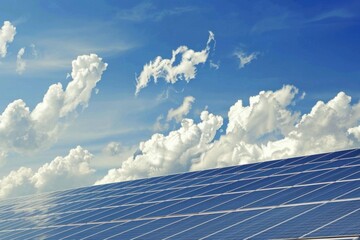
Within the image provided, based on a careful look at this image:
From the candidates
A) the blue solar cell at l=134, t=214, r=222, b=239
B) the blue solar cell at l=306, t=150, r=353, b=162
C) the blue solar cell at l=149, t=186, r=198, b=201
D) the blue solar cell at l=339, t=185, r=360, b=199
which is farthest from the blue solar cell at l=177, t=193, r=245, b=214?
the blue solar cell at l=306, t=150, r=353, b=162

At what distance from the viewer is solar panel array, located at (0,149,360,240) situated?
20109 mm

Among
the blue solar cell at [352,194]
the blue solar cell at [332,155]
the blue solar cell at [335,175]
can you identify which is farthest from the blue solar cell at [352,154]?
the blue solar cell at [352,194]

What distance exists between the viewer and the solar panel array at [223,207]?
66.0 ft

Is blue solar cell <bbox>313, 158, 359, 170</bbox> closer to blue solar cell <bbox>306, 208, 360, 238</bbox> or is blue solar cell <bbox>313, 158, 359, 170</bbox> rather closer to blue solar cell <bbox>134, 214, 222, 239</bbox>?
blue solar cell <bbox>134, 214, 222, 239</bbox>

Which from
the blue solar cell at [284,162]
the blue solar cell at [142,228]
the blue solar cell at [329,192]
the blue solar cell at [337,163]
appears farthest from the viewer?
the blue solar cell at [284,162]

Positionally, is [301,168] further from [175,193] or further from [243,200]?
[243,200]

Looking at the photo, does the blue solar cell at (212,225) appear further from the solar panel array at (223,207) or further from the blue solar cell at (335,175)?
the blue solar cell at (335,175)

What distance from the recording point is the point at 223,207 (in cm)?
2628

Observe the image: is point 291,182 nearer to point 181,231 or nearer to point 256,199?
point 256,199

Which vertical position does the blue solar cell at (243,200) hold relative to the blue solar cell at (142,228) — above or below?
above

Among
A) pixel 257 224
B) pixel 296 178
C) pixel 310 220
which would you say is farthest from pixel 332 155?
pixel 310 220

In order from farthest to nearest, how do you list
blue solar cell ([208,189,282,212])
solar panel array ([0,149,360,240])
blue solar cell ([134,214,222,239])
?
blue solar cell ([208,189,282,212]) → blue solar cell ([134,214,222,239]) → solar panel array ([0,149,360,240])

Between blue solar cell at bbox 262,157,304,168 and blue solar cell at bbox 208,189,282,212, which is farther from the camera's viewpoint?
blue solar cell at bbox 262,157,304,168

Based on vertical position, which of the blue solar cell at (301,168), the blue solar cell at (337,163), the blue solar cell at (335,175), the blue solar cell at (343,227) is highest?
the blue solar cell at (301,168)
